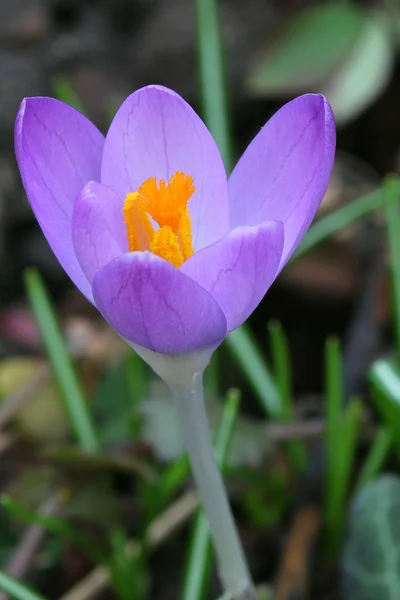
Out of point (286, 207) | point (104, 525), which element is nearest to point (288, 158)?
point (286, 207)

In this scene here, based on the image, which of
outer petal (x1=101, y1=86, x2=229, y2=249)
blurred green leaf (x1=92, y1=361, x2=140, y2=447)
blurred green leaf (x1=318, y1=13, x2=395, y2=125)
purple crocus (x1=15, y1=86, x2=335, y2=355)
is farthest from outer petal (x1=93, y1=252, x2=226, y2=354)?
blurred green leaf (x1=318, y1=13, x2=395, y2=125)

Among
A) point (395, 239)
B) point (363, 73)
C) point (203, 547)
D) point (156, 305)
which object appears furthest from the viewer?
point (363, 73)

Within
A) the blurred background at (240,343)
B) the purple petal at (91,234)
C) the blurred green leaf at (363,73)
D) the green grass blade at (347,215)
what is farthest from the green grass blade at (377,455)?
the blurred green leaf at (363,73)

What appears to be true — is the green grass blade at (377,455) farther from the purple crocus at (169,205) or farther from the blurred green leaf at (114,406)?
the purple crocus at (169,205)

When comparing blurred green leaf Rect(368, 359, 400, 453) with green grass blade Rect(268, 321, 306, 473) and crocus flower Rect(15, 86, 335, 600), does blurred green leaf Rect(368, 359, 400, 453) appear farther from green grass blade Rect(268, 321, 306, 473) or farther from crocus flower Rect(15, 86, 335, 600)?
crocus flower Rect(15, 86, 335, 600)

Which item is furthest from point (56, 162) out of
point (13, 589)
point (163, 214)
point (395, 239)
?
point (395, 239)

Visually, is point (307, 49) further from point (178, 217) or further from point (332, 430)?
point (178, 217)

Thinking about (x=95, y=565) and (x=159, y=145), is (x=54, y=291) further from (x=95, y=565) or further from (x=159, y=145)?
(x=159, y=145)
